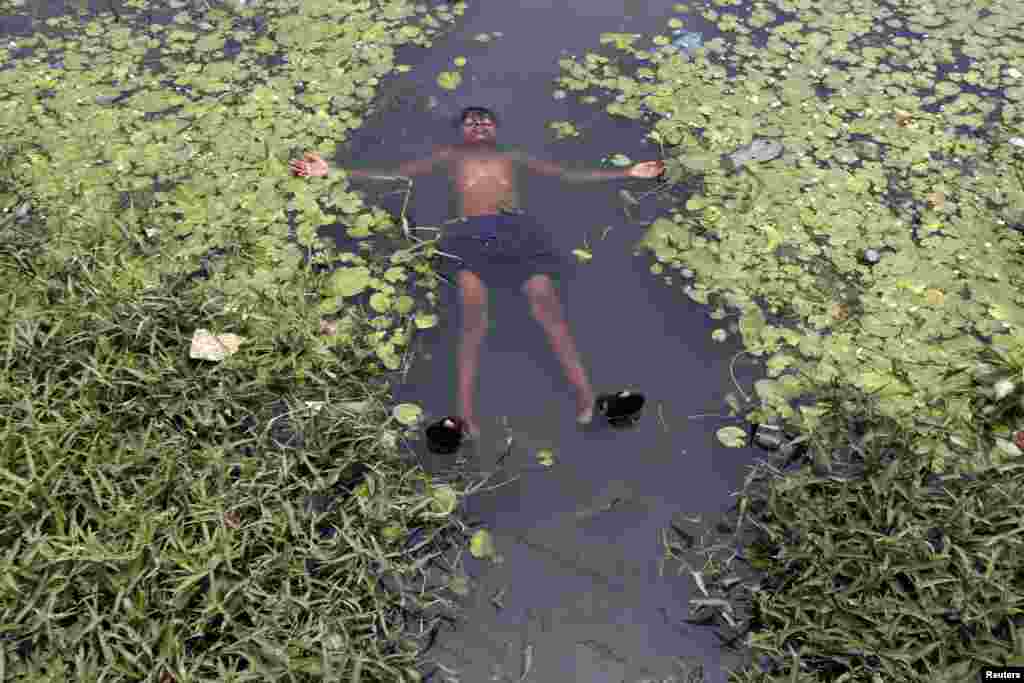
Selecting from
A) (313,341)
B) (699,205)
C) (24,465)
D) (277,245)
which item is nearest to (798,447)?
(699,205)

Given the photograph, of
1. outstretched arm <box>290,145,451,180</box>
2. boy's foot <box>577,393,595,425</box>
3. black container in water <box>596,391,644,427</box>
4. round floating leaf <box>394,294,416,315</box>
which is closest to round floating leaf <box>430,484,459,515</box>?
boy's foot <box>577,393,595,425</box>

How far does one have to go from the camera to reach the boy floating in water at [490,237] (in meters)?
4.29

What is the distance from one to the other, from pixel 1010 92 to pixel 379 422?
219 inches

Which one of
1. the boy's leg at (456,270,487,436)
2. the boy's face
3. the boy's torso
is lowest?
the boy's leg at (456,270,487,436)

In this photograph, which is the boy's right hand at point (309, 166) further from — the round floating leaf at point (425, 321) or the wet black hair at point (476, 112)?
the round floating leaf at point (425, 321)

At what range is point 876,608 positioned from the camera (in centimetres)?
306

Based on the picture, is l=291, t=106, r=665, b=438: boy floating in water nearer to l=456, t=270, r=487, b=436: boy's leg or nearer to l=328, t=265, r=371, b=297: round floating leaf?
l=456, t=270, r=487, b=436: boy's leg

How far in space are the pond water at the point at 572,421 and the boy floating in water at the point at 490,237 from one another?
0.27 feet

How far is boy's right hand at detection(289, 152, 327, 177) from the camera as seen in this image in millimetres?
5141

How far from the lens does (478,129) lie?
532 cm

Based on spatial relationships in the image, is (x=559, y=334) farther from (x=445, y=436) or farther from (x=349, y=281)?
(x=349, y=281)

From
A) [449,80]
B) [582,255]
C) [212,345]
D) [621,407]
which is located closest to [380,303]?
[212,345]

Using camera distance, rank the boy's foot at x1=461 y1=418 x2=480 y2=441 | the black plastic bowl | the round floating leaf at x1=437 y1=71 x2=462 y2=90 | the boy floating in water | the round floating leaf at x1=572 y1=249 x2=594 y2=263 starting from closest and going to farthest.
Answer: the black plastic bowl, the boy's foot at x1=461 y1=418 x2=480 y2=441, the boy floating in water, the round floating leaf at x1=572 y1=249 x2=594 y2=263, the round floating leaf at x1=437 y1=71 x2=462 y2=90

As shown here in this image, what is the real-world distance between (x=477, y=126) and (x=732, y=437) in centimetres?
286
